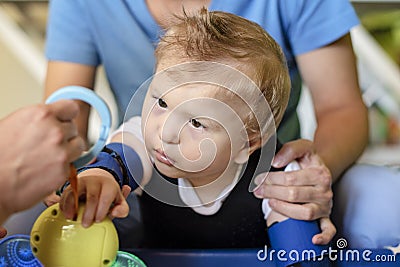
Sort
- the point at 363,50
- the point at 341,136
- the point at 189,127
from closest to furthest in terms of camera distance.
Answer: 1. the point at 189,127
2. the point at 341,136
3. the point at 363,50

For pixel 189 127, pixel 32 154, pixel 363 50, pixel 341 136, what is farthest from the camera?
pixel 363 50

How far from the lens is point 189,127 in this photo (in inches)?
15.9

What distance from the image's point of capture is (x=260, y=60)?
0.42 meters

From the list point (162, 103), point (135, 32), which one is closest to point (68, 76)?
point (135, 32)

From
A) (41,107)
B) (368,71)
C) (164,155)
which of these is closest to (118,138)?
(164,155)

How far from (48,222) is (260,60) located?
171mm

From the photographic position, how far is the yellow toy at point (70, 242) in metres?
0.36

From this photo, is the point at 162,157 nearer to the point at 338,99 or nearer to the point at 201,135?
the point at 201,135

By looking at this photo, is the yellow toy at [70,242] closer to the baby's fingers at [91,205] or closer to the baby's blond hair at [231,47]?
the baby's fingers at [91,205]

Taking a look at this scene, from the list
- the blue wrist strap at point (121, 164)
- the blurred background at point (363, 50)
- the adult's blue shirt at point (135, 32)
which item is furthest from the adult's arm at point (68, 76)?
the blurred background at point (363, 50)

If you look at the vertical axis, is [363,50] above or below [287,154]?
below

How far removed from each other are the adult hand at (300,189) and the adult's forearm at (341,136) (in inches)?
1.7

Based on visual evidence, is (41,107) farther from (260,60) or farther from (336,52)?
(336,52)

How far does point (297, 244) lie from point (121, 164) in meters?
0.14
